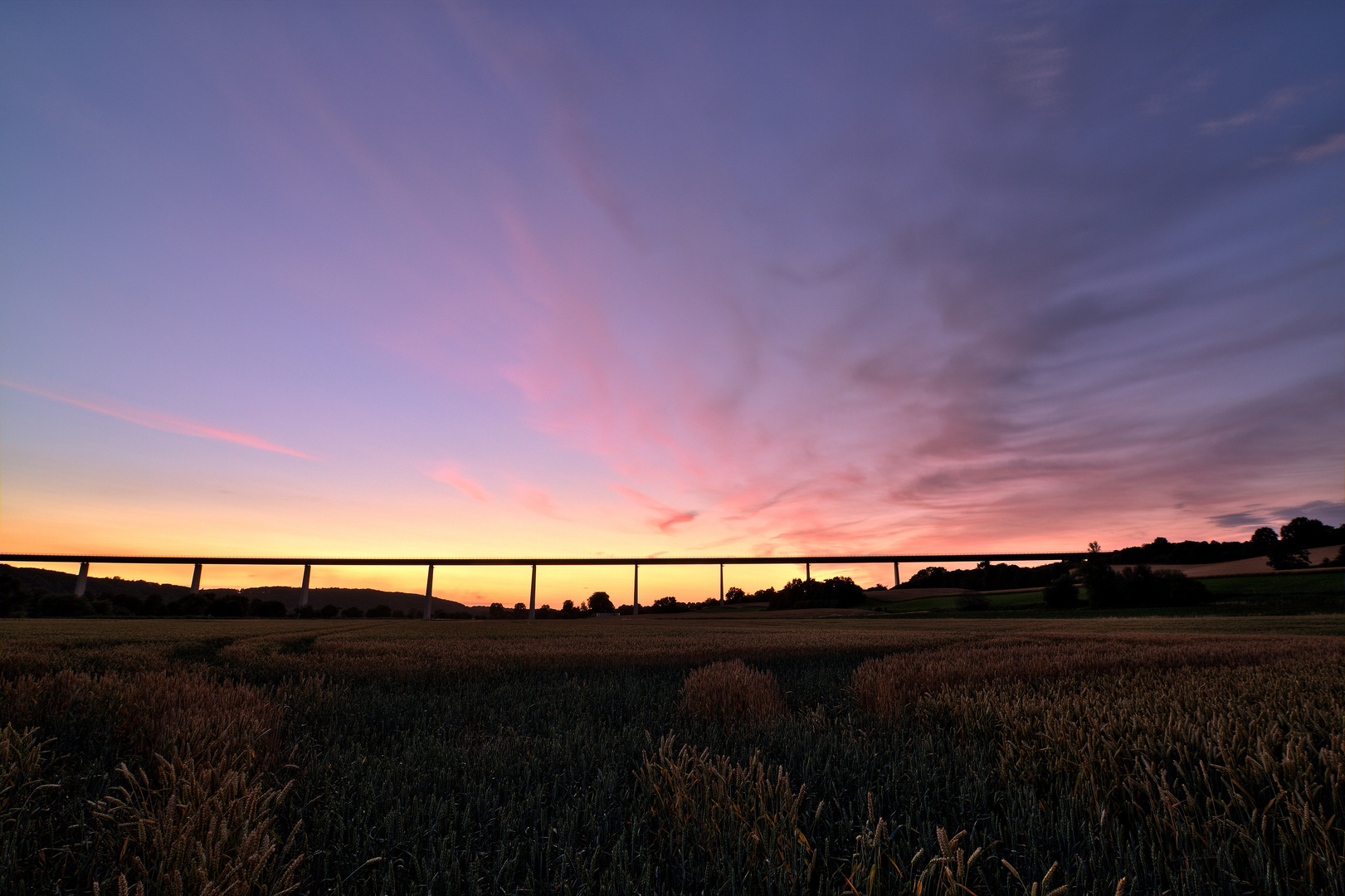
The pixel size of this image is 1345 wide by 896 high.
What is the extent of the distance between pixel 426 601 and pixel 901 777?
64547 millimetres

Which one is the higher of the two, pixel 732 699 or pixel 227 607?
pixel 732 699

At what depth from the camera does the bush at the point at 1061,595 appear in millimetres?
55500

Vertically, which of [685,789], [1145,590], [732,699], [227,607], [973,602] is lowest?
[973,602]

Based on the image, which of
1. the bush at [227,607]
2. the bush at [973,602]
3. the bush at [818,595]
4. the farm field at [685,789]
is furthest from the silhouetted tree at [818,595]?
the farm field at [685,789]

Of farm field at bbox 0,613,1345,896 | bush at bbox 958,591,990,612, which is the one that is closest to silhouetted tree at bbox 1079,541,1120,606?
bush at bbox 958,591,990,612

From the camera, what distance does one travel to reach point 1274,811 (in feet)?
9.31

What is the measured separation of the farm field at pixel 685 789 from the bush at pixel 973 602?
2232 inches

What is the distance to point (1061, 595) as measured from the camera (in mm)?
56531

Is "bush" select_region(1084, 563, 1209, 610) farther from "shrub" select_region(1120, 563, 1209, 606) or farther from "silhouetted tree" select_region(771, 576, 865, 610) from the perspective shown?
"silhouetted tree" select_region(771, 576, 865, 610)

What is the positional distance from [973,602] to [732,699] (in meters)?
64.0

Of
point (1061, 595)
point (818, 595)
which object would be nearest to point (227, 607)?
point (818, 595)

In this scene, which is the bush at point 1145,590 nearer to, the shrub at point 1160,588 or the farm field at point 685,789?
the shrub at point 1160,588

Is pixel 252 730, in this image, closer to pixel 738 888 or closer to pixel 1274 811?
pixel 738 888

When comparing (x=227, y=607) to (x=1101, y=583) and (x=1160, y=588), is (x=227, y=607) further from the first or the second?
(x=1160, y=588)
